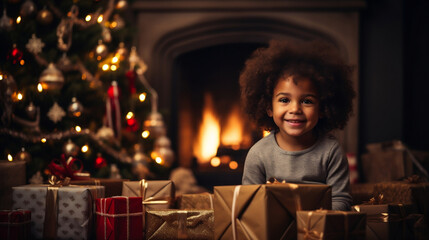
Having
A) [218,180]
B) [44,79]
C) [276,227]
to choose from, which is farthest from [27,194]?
[218,180]

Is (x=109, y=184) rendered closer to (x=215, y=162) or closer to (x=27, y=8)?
(x=27, y=8)

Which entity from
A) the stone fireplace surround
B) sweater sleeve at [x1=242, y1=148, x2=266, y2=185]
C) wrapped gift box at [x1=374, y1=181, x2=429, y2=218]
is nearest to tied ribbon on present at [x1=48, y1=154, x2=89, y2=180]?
sweater sleeve at [x1=242, y1=148, x2=266, y2=185]

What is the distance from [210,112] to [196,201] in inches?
119

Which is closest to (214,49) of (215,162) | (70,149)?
(215,162)

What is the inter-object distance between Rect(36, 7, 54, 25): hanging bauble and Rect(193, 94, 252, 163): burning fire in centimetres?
214

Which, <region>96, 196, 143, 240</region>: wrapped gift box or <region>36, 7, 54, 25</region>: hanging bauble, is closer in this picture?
<region>96, 196, 143, 240</region>: wrapped gift box

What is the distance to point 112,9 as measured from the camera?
12.5 feet

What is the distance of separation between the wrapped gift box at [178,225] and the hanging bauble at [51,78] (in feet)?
4.77

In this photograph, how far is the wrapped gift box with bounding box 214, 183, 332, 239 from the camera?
145cm

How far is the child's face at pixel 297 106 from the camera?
177 centimetres

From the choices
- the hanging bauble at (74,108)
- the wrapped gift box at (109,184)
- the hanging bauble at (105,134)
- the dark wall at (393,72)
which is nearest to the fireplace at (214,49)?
the dark wall at (393,72)

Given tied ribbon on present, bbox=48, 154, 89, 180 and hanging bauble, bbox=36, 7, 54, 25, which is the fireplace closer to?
hanging bauble, bbox=36, 7, 54, 25

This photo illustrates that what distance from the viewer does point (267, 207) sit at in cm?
144

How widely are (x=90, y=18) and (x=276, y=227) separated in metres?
2.37
